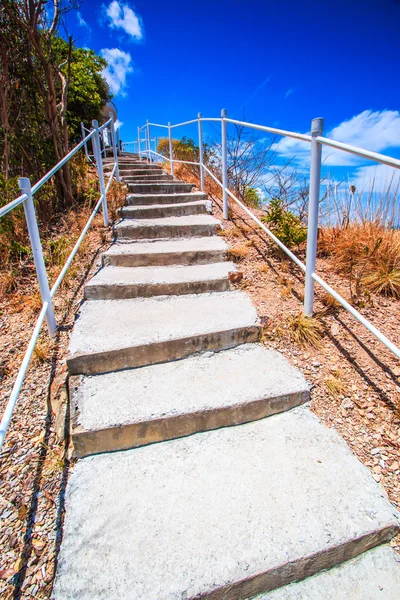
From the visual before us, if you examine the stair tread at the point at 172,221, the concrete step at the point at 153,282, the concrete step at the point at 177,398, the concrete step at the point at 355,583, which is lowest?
the concrete step at the point at 355,583

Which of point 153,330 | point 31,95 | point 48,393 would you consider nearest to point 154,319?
point 153,330

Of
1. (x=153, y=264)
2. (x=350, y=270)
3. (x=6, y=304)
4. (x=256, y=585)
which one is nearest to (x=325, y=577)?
(x=256, y=585)

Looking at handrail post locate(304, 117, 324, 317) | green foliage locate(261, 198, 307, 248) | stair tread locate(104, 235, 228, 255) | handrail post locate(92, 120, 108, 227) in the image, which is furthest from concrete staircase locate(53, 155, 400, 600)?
handrail post locate(92, 120, 108, 227)

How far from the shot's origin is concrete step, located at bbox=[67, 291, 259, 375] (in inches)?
82.4

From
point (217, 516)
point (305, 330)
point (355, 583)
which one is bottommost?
point (355, 583)

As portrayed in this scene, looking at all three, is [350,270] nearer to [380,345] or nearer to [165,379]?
[380,345]

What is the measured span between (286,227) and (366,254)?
0.73 m

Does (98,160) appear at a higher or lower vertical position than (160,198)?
higher

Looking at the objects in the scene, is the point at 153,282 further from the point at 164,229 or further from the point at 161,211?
the point at 161,211

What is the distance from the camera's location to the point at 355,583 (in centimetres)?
129

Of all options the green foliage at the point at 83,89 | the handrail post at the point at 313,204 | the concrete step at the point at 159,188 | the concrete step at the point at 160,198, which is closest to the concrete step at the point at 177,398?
the handrail post at the point at 313,204

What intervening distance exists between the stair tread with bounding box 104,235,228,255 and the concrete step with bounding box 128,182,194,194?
1654 millimetres

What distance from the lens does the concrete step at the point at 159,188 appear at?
16.0 ft

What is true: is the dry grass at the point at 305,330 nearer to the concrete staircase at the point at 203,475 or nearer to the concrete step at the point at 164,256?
the concrete staircase at the point at 203,475
